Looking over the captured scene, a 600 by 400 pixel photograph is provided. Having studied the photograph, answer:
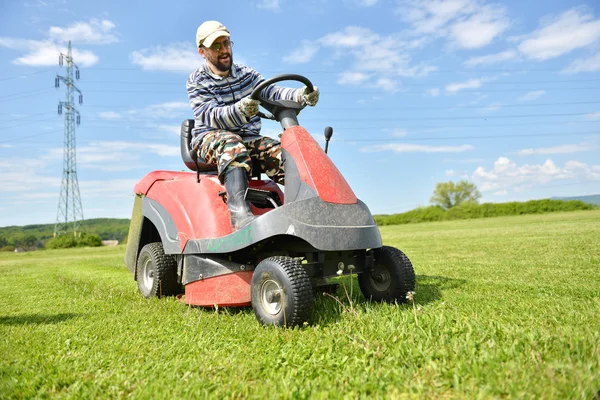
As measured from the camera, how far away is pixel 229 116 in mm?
3643

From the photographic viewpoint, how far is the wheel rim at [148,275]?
183 inches

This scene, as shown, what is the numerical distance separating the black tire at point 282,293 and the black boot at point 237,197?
19.2 inches

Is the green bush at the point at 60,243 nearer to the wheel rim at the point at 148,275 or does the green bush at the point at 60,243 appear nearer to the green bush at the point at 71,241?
the green bush at the point at 71,241

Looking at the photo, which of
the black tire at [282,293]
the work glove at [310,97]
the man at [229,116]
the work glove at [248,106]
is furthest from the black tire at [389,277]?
the work glove at [248,106]

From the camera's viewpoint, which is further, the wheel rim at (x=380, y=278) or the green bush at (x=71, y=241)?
the green bush at (x=71, y=241)

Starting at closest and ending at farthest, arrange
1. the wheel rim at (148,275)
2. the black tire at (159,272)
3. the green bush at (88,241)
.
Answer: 1. the black tire at (159,272)
2. the wheel rim at (148,275)
3. the green bush at (88,241)

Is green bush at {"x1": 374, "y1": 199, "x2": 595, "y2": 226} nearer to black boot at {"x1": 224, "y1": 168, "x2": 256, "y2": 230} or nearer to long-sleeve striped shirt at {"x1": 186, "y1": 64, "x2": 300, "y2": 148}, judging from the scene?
long-sleeve striped shirt at {"x1": 186, "y1": 64, "x2": 300, "y2": 148}

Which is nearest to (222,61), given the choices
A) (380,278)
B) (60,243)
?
(380,278)

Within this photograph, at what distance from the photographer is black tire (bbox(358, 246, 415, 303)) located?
3.31m

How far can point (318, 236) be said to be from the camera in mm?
2918

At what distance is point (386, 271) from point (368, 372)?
146cm

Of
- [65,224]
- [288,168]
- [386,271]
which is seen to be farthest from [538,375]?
[65,224]

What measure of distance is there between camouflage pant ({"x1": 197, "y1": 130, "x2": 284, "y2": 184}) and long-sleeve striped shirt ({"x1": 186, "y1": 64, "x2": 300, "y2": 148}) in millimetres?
116

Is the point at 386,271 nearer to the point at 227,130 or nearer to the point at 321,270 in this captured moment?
the point at 321,270
